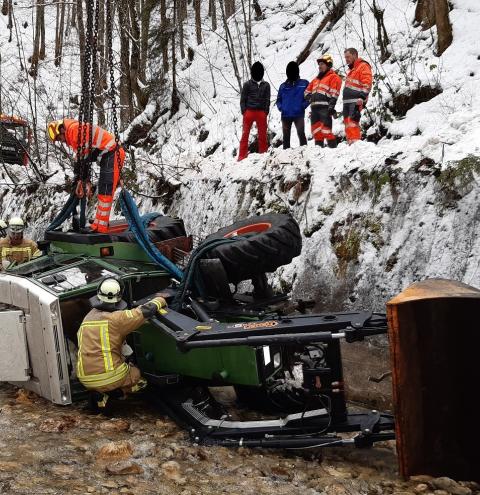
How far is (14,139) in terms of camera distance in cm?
1366

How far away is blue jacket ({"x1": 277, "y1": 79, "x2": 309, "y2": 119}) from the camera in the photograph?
8664mm

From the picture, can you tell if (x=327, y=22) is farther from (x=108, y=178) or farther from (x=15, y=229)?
(x=15, y=229)

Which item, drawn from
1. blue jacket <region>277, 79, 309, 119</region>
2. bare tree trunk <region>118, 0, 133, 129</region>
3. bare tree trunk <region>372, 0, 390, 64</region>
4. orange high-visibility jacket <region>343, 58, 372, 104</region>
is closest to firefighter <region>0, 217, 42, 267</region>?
blue jacket <region>277, 79, 309, 119</region>

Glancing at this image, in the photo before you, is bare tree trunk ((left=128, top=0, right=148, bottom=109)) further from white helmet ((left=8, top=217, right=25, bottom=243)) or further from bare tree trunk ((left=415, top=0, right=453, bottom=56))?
white helmet ((left=8, top=217, right=25, bottom=243))

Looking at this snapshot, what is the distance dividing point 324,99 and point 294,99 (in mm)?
600

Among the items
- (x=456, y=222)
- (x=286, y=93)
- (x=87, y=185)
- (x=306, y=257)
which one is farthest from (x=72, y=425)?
(x=286, y=93)

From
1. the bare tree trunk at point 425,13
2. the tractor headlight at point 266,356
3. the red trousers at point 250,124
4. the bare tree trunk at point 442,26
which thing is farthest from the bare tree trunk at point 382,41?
the tractor headlight at point 266,356

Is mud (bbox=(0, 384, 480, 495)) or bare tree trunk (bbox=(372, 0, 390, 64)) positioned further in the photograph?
bare tree trunk (bbox=(372, 0, 390, 64))

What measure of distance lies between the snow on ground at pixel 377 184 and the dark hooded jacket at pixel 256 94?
95 cm

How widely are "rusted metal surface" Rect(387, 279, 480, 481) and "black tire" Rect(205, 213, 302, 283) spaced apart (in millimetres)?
1574

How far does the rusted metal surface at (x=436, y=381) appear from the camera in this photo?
338 cm

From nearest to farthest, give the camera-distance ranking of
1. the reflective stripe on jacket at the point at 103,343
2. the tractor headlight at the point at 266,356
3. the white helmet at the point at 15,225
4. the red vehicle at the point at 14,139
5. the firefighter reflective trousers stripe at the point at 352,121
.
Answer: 1. the tractor headlight at the point at 266,356
2. the reflective stripe on jacket at the point at 103,343
3. the white helmet at the point at 15,225
4. the firefighter reflective trousers stripe at the point at 352,121
5. the red vehicle at the point at 14,139

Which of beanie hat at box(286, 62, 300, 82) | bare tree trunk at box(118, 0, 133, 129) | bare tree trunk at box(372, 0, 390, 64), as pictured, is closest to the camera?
beanie hat at box(286, 62, 300, 82)

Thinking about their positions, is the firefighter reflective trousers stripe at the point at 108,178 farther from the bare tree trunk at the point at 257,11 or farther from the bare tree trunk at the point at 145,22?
the bare tree trunk at the point at 257,11
